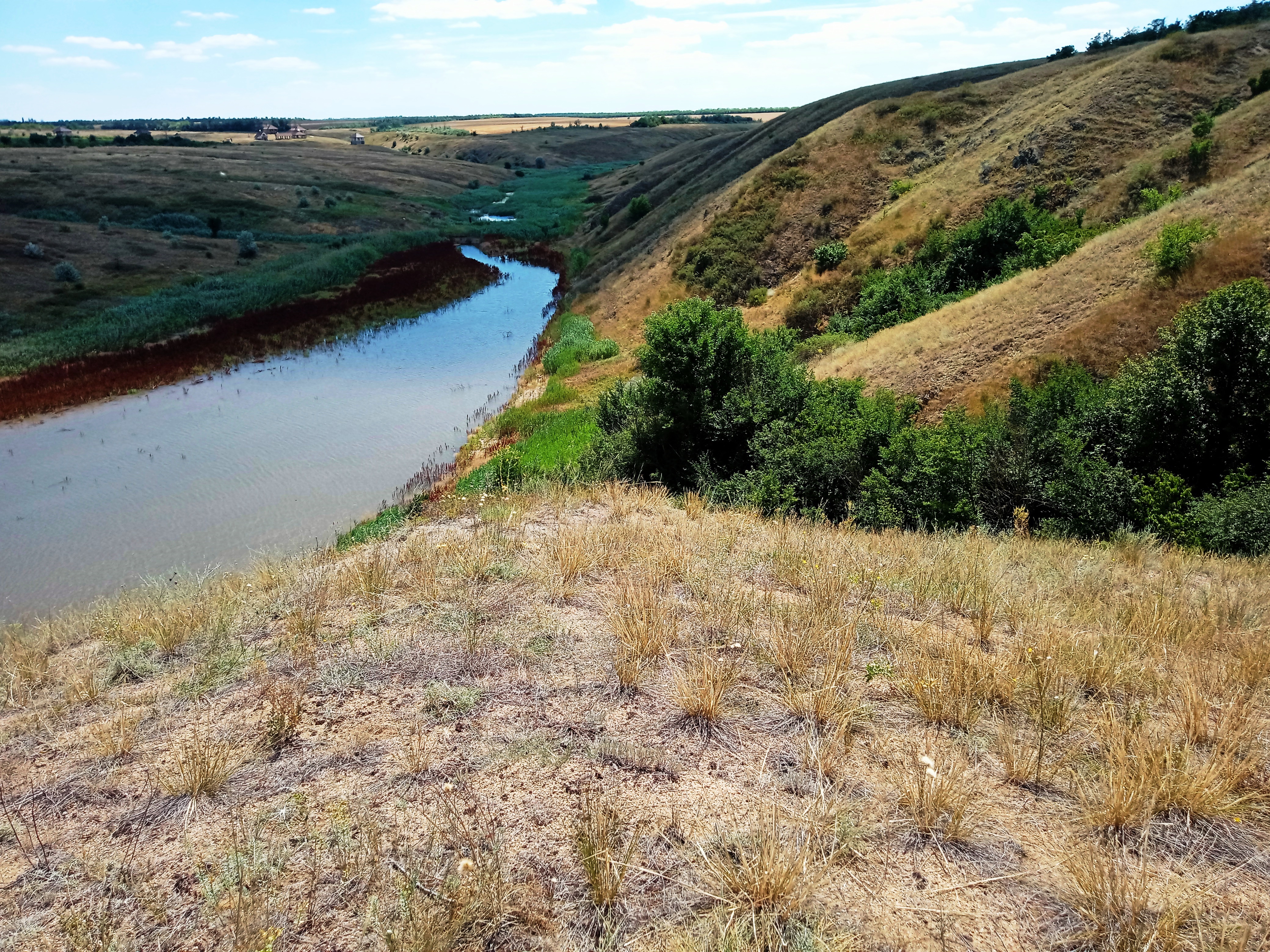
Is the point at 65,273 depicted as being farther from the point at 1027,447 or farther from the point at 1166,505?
the point at 1166,505

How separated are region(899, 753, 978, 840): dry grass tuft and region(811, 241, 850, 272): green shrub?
2706 centimetres

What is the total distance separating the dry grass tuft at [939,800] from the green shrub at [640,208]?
46.6 meters

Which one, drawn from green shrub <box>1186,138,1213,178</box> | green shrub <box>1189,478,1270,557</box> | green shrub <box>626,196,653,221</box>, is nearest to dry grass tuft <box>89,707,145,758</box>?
green shrub <box>1189,478,1270,557</box>

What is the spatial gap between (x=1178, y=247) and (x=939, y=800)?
15431 millimetres

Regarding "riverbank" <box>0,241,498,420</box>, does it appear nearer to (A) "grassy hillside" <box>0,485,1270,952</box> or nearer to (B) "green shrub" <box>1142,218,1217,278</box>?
(A) "grassy hillside" <box>0,485,1270,952</box>

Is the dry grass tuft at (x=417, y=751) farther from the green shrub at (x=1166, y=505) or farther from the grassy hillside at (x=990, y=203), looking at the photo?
the grassy hillside at (x=990, y=203)

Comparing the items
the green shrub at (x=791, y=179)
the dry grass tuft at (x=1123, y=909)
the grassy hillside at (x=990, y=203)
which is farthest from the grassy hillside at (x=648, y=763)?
the green shrub at (x=791, y=179)

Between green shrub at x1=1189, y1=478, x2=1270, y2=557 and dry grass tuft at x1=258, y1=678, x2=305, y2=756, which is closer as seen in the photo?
dry grass tuft at x1=258, y1=678, x2=305, y2=756

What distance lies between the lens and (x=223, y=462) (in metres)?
17.9

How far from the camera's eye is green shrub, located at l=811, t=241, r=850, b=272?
2862 cm

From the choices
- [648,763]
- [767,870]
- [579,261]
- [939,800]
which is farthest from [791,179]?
[767,870]

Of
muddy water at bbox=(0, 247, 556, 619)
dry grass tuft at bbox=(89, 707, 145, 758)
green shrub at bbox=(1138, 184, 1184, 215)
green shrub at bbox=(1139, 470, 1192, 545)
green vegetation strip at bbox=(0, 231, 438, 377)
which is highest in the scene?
green shrub at bbox=(1138, 184, 1184, 215)

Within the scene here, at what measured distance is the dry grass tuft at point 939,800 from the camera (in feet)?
12.3

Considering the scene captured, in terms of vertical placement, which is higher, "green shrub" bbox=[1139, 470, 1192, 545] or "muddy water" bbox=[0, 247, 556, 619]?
"green shrub" bbox=[1139, 470, 1192, 545]
